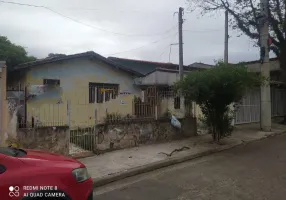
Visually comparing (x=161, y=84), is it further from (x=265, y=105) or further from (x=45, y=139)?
(x=45, y=139)

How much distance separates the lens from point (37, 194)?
296cm

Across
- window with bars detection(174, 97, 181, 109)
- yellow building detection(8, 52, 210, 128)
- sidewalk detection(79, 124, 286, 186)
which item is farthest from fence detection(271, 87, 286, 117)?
window with bars detection(174, 97, 181, 109)

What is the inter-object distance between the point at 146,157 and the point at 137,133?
1698 millimetres

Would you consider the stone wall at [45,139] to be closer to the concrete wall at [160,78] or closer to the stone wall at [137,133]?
the stone wall at [137,133]

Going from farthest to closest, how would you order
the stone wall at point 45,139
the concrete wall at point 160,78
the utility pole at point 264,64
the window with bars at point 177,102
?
the concrete wall at point 160,78 < the utility pole at point 264,64 < the window with bars at point 177,102 < the stone wall at point 45,139

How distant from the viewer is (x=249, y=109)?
55.1 ft

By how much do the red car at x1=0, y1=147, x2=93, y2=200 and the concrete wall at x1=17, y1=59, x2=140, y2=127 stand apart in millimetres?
5312

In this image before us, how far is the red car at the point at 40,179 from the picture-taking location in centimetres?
287

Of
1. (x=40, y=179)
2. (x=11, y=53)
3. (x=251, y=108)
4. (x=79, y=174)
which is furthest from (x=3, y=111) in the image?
(x=251, y=108)

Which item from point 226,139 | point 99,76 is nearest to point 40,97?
point 99,76

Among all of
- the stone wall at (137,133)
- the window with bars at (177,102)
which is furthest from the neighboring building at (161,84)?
the stone wall at (137,133)

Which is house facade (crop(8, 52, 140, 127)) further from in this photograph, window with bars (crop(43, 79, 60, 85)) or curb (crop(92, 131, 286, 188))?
curb (crop(92, 131, 286, 188))

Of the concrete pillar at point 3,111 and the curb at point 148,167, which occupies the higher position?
the concrete pillar at point 3,111

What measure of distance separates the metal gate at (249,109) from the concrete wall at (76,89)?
5.79 m
